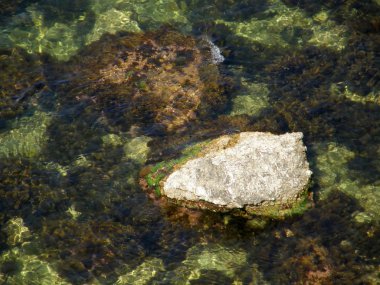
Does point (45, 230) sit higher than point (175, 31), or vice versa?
point (175, 31)

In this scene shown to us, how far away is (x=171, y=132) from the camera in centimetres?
1398

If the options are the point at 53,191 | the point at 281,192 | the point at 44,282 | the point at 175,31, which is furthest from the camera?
the point at 175,31

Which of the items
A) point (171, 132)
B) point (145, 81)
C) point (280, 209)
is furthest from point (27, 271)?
point (145, 81)

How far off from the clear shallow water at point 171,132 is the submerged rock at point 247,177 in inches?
20.4

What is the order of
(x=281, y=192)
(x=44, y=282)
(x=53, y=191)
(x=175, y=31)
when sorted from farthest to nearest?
(x=175, y=31) < (x=53, y=191) < (x=281, y=192) < (x=44, y=282)

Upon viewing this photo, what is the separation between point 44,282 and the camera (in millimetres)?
10914

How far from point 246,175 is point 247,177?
0.18 feet

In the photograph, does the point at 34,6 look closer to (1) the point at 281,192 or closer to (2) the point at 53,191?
(2) the point at 53,191

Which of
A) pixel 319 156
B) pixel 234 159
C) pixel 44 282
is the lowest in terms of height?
pixel 44 282

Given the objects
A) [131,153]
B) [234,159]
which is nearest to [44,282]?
[131,153]

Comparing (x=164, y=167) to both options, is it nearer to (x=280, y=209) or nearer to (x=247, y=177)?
(x=247, y=177)

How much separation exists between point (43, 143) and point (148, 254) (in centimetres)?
473

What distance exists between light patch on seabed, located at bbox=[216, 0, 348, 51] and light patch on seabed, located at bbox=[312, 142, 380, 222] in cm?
440

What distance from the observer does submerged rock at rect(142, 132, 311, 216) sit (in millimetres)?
11609
